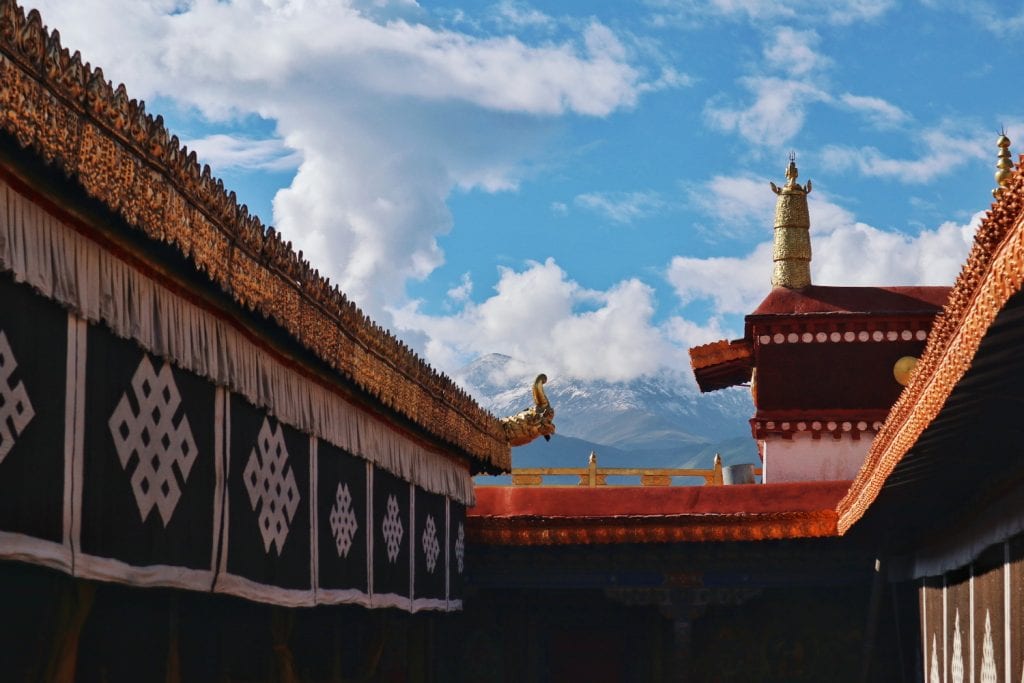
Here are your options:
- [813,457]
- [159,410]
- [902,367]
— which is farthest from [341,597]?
[902,367]

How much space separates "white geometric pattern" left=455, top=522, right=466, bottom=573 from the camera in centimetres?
1343

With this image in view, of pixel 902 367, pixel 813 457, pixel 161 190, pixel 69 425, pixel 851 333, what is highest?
pixel 851 333

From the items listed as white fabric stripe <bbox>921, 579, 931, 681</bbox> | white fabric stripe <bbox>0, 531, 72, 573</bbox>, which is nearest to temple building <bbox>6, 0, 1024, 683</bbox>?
white fabric stripe <bbox>0, 531, 72, 573</bbox>

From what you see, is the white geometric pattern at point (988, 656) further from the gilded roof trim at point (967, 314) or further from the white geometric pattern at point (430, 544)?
the white geometric pattern at point (430, 544)

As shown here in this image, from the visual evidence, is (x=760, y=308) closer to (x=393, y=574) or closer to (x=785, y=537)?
(x=785, y=537)

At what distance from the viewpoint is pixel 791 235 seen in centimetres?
1950

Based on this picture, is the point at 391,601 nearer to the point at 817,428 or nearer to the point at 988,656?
the point at 988,656

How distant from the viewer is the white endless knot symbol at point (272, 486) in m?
7.28

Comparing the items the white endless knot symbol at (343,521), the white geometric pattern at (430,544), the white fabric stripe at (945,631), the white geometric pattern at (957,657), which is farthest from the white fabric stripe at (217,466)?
the white fabric stripe at (945,631)

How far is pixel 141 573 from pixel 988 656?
4.58m

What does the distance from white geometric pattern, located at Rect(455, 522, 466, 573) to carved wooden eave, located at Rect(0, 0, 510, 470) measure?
165 inches

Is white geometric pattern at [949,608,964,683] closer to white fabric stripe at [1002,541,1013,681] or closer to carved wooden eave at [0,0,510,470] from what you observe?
white fabric stripe at [1002,541,1013,681]

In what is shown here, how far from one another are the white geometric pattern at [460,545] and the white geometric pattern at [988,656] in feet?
19.1

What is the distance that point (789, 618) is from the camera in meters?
14.3
